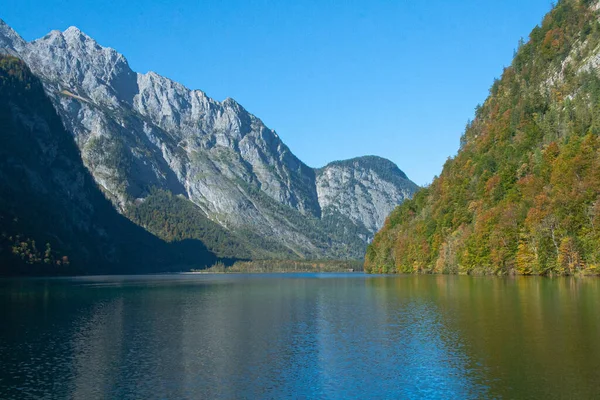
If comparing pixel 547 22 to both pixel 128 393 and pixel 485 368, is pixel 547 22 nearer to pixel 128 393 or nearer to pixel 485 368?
pixel 485 368

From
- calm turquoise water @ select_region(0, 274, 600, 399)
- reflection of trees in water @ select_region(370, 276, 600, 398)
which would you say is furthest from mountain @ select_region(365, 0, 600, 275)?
calm turquoise water @ select_region(0, 274, 600, 399)

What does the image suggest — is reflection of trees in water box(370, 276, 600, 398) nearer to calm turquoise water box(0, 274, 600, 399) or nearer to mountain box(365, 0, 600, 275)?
calm turquoise water box(0, 274, 600, 399)

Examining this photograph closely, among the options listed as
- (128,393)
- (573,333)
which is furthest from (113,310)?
(573,333)

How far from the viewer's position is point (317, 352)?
3994cm

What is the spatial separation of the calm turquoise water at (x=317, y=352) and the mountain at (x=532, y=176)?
39.0 meters

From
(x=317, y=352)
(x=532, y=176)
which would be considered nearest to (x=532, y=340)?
(x=317, y=352)

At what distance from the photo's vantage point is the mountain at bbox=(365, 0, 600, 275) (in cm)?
10131

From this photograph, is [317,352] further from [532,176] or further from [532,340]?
[532,176]

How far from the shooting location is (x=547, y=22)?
563ft

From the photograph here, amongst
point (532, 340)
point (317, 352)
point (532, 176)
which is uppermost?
point (532, 176)

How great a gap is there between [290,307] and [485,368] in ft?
142

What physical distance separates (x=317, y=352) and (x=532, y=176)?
93811mm

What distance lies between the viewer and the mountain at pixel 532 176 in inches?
3989

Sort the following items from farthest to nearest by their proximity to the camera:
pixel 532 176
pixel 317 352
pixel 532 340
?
pixel 532 176, pixel 317 352, pixel 532 340
